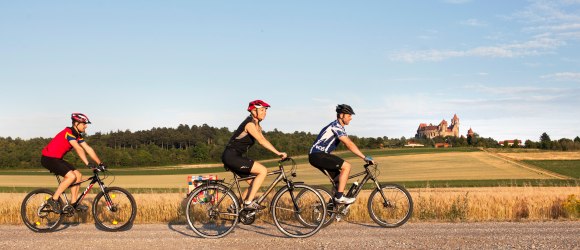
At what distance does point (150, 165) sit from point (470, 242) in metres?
81.5

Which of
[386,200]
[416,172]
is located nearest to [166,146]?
[416,172]

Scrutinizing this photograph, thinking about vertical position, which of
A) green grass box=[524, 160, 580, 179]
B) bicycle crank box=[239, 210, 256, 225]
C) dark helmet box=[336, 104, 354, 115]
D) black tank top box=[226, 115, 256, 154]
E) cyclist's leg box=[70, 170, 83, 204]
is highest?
dark helmet box=[336, 104, 354, 115]

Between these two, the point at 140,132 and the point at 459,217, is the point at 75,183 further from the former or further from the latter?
the point at 140,132

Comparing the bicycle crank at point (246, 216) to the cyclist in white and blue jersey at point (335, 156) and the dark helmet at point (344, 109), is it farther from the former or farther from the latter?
the dark helmet at point (344, 109)

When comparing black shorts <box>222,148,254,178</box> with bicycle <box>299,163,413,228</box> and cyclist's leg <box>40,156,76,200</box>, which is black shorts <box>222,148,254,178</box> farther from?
cyclist's leg <box>40,156,76,200</box>

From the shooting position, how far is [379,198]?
415 inches

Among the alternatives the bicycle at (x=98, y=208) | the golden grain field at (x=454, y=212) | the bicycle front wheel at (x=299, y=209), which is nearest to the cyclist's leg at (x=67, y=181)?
the bicycle at (x=98, y=208)

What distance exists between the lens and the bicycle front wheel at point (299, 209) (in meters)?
9.38

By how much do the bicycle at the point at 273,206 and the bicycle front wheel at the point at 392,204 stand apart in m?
1.35

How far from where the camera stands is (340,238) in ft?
29.9

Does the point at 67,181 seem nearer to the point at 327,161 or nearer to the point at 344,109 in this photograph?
the point at 327,161

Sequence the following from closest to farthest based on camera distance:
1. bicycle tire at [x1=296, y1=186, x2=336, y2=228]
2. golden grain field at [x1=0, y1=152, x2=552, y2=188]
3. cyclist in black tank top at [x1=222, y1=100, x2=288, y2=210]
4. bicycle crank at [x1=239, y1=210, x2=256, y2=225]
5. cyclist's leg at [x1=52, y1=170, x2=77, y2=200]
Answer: cyclist in black tank top at [x1=222, y1=100, x2=288, y2=210] < bicycle crank at [x1=239, y1=210, x2=256, y2=225] < bicycle tire at [x1=296, y1=186, x2=336, y2=228] < cyclist's leg at [x1=52, y1=170, x2=77, y2=200] < golden grain field at [x1=0, y1=152, x2=552, y2=188]

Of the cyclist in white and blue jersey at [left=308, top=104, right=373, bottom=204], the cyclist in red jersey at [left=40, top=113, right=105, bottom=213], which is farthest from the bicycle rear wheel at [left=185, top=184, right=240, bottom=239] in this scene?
the cyclist in red jersey at [left=40, top=113, right=105, bottom=213]

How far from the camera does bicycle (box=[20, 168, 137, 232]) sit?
10328 mm
